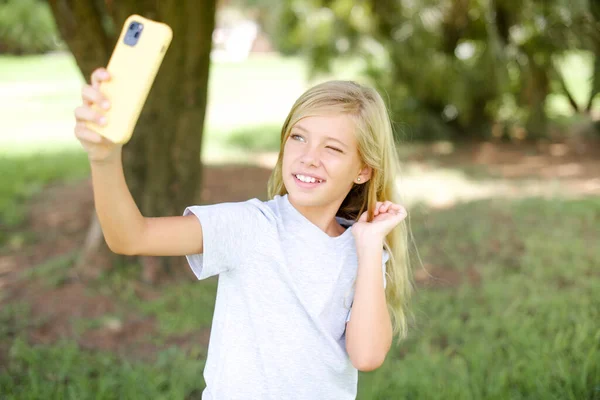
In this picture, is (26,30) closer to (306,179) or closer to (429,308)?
(429,308)

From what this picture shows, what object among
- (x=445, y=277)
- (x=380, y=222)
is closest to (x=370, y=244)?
(x=380, y=222)

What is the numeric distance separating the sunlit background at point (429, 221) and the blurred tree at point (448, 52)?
0.03m

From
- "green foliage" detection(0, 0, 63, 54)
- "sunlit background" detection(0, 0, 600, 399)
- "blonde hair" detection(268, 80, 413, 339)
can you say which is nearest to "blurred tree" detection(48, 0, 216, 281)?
"sunlit background" detection(0, 0, 600, 399)

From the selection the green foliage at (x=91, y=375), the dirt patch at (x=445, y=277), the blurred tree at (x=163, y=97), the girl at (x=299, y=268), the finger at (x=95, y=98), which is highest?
the finger at (x=95, y=98)

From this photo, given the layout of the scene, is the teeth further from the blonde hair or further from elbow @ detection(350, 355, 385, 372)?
elbow @ detection(350, 355, 385, 372)

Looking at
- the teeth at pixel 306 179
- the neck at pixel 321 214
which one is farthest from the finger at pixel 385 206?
the teeth at pixel 306 179

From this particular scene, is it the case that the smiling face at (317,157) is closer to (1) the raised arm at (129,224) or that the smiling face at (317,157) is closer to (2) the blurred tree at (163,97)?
(1) the raised arm at (129,224)

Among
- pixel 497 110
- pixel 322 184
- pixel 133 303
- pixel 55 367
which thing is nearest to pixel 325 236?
pixel 322 184

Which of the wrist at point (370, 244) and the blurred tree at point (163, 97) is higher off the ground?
the wrist at point (370, 244)

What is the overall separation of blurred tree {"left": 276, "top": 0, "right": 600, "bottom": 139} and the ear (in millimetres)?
5802

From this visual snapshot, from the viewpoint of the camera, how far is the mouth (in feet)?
4.91

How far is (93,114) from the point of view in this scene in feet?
3.50

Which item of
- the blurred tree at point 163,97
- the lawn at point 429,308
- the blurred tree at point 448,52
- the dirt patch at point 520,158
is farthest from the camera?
the blurred tree at point 448,52

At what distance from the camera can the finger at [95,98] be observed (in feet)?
3.49
